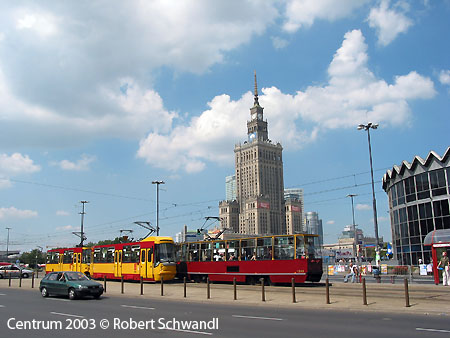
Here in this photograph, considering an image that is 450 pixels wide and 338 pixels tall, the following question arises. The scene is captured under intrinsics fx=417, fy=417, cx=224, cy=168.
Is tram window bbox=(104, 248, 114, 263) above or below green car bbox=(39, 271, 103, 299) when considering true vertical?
above

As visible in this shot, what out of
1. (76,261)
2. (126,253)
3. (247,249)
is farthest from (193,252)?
(76,261)

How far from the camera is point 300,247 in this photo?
24.6 meters

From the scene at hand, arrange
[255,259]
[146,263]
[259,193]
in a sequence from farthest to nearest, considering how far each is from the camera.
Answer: [259,193], [146,263], [255,259]

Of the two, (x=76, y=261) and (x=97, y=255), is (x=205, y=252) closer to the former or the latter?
(x=97, y=255)

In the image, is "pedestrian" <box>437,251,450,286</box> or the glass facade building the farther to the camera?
the glass facade building

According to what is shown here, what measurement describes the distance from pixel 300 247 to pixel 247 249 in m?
4.19

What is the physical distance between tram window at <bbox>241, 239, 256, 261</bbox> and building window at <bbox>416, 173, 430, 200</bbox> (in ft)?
91.6

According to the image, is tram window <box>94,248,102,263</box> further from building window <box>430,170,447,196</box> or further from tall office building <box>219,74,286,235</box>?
tall office building <box>219,74,286,235</box>

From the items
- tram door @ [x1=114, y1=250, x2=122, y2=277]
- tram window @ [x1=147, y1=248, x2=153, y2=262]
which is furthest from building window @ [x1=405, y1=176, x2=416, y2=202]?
tram door @ [x1=114, y1=250, x2=122, y2=277]

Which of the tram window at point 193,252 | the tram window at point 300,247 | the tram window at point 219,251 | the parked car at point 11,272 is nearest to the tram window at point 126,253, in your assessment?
the tram window at point 193,252

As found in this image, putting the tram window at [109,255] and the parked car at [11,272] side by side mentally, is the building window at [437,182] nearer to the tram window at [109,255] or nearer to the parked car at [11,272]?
the tram window at [109,255]

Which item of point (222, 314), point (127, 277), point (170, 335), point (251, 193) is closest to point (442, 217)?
point (127, 277)

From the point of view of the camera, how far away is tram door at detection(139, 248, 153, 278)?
30.2 metres

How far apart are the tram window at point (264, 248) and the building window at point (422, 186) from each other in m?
28.0
